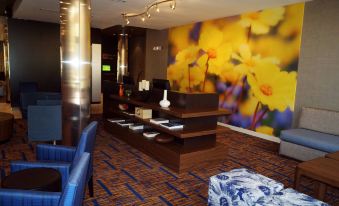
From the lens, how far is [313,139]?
13.3 feet

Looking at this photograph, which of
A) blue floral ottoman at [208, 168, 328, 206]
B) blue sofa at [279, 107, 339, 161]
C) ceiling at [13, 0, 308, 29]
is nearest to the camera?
blue floral ottoman at [208, 168, 328, 206]

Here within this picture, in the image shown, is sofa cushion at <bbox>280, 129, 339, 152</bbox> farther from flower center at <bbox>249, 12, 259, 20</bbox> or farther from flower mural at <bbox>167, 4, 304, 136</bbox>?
flower center at <bbox>249, 12, 259, 20</bbox>

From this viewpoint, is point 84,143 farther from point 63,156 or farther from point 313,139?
point 313,139

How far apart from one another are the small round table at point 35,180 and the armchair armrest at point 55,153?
36 cm

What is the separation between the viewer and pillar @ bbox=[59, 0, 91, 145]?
3.37 metres

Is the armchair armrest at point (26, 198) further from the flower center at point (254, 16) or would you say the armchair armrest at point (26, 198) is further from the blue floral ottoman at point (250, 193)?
the flower center at point (254, 16)

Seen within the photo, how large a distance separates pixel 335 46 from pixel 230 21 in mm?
2631

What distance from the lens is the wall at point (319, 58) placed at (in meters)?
4.61

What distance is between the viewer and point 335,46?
4586mm

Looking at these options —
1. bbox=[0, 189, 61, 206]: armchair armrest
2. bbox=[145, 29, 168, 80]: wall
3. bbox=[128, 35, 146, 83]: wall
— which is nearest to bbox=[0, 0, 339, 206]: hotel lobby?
bbox=[0, 189, 61, 206]: armchair armrest

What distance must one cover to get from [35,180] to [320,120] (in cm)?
448

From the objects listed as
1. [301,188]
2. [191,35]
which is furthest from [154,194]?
[191,35]

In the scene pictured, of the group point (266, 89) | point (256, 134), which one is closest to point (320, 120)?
point (266, 89)

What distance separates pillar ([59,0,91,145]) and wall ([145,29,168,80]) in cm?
569
